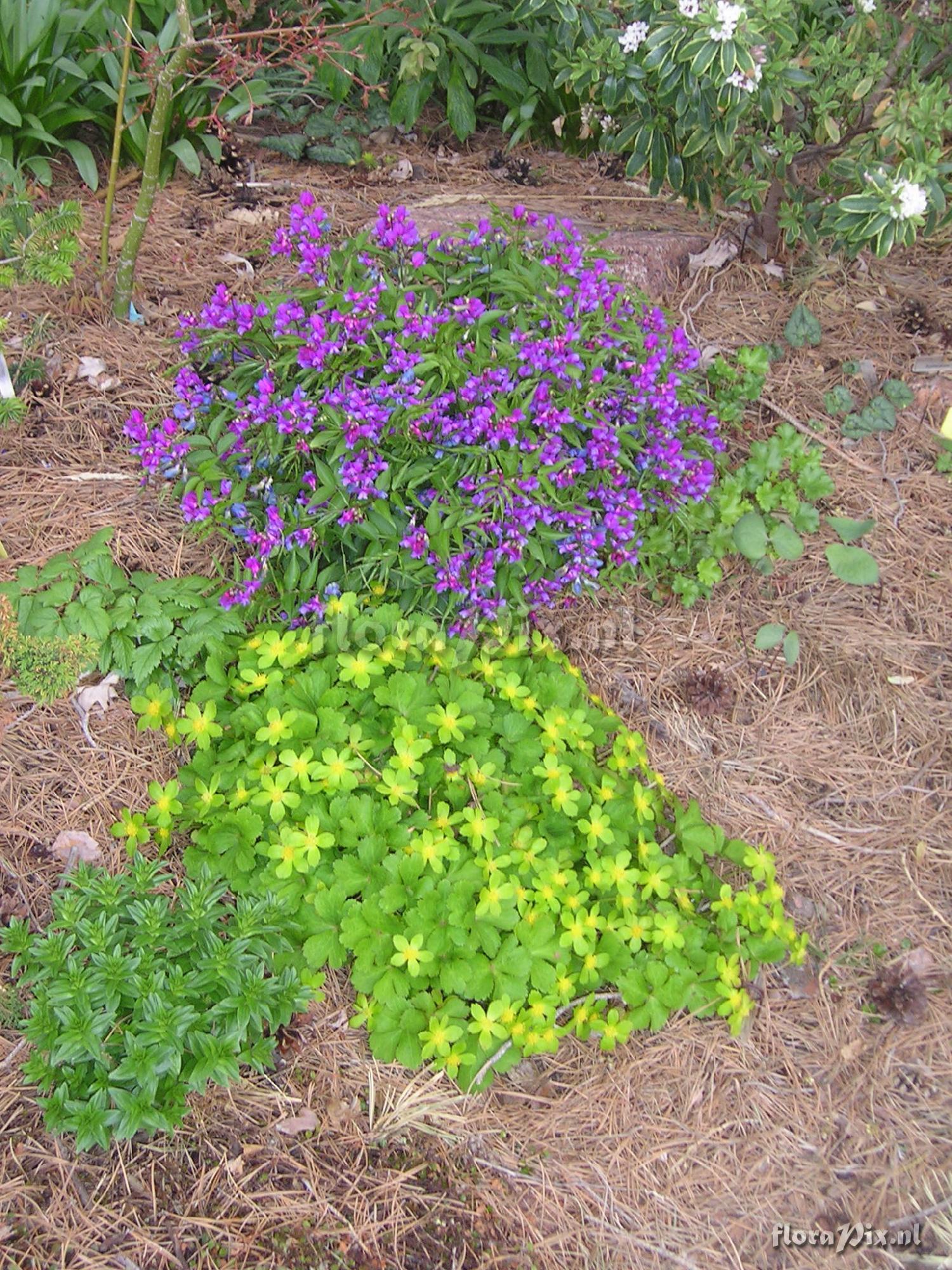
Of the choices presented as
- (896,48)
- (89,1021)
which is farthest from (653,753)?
(896,48)

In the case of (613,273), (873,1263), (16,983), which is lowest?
(873,1263)

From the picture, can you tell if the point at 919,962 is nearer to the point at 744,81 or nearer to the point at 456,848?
the point at 456,848

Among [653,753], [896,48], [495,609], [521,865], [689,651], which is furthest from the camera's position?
[896,48]

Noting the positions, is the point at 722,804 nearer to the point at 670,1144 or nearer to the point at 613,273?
the point at 670,1144

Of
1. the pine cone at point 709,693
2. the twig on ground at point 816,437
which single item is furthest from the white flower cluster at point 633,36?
the pine cone at point 709,693

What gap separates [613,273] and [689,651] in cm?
131

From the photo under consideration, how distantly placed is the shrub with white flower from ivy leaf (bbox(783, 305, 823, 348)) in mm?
246

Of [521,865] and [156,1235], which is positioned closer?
[156,1235]

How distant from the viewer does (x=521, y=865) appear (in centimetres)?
220

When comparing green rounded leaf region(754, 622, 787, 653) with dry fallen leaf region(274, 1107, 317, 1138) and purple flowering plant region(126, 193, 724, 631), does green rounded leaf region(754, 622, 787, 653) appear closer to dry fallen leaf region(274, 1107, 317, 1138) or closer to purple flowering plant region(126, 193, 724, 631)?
purple flowering plant region(126, 193, 724, 631)

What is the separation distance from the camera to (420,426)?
7.97ft

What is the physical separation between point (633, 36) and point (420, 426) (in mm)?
1481

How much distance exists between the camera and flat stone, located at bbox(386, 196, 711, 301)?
132 inches

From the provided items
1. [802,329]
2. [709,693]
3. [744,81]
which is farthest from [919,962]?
[744,81]
